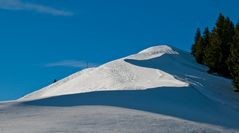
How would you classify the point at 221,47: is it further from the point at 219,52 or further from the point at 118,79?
the point at 118,79

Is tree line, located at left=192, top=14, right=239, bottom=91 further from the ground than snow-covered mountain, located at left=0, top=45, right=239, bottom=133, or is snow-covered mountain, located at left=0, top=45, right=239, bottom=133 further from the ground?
tree line, located at left=192, top=14, right=239, bottom=91

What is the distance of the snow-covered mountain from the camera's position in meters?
14.7

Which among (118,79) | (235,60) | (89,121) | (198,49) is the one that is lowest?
(89,121)

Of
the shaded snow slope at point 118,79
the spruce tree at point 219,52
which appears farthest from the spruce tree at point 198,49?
the shaded snow slope at point 118,79

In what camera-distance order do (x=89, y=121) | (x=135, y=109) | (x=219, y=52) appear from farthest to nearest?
(x=219, y=52)
(x=135, y=109)
(x=89, y=121)

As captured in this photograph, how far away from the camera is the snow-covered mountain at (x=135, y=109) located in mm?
14719

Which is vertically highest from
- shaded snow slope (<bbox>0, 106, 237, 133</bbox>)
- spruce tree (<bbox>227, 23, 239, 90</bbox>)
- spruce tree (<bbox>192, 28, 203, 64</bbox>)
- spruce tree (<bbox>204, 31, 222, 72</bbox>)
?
spruce tree (<bbox>192, 28, 203, 64</bbox>)

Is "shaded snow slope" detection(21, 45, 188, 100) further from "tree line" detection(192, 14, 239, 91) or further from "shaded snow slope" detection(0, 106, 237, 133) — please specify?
"shaded snow slope" detection(0, 106, 237, 133)

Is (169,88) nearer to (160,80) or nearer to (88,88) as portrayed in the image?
(160,80)

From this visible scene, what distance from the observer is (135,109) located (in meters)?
19.0

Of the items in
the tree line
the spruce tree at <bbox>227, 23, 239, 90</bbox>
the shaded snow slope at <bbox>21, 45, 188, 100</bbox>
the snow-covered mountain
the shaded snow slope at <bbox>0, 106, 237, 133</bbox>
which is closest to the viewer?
the shaded snow slope at <bbox>0, 106, 237, 133</bbox>

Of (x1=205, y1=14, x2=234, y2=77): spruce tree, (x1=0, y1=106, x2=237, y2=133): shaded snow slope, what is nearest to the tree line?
(x1=205, y1=14, x2=234, y2=77): spruce tree

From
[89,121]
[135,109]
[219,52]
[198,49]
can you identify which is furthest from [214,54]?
[89,121]

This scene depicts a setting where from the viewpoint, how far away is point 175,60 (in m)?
46.8
